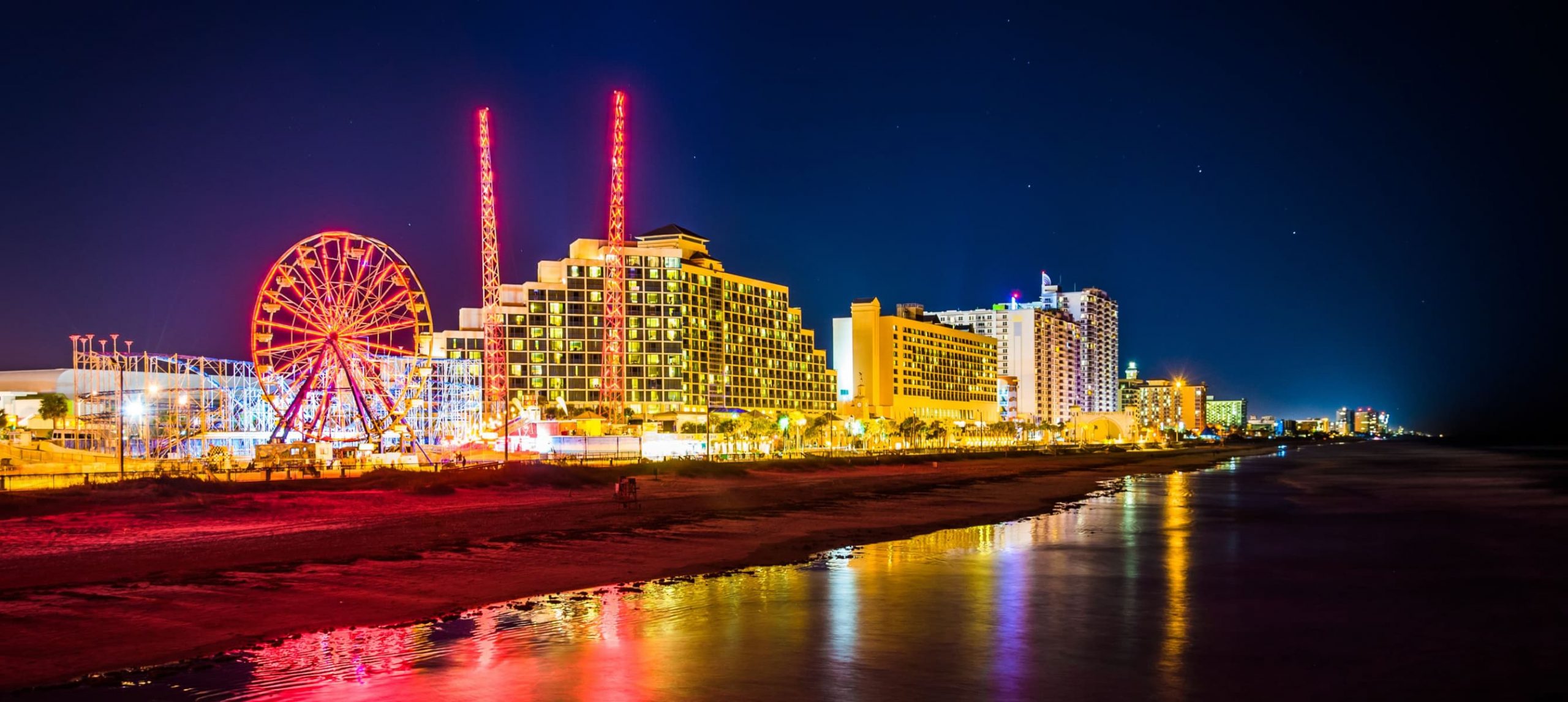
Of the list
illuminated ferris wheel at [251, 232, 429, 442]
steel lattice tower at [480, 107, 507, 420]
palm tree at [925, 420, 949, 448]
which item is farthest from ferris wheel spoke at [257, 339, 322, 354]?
palm tree at [925, 420, 949, 448]

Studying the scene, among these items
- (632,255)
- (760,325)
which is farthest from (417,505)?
(760,325)

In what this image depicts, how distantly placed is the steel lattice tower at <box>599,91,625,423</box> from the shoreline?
264 feet

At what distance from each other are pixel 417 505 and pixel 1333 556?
3741 cm

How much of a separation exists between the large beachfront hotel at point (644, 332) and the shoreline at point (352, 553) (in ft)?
300

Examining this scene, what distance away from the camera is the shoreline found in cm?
1880

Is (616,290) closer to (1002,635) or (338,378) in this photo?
(338,378)

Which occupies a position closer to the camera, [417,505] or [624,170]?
[417,505]

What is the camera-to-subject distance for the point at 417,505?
4797 cm

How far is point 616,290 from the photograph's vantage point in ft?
480

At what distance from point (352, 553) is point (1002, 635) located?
18.9 metres

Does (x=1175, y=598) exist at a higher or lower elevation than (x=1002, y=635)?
lower

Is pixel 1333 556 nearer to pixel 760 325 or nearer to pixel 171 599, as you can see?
pixel 171 599

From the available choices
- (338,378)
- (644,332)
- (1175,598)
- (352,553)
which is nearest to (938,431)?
(644,332)

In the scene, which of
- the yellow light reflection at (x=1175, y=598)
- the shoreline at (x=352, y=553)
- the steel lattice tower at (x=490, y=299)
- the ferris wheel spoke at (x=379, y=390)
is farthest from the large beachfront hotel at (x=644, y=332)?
the yellow light reflection at (x=1175, y=598)
